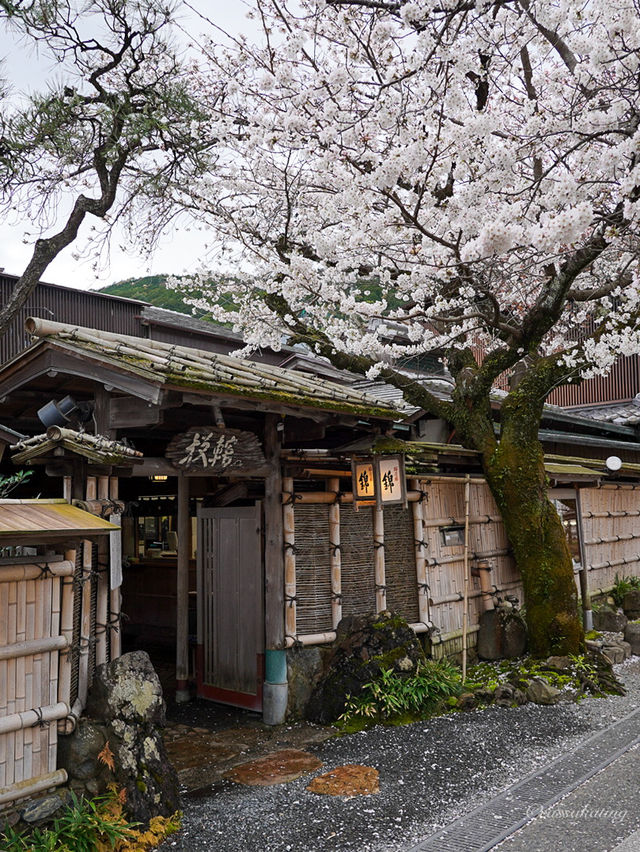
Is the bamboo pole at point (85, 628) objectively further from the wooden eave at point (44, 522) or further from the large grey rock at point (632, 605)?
the large grey rock at point (632, 605)

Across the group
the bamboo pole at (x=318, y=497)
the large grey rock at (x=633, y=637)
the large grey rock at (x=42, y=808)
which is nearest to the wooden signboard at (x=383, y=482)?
the bamboo pole at (x=318, y=497)

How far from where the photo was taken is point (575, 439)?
59.0 ft

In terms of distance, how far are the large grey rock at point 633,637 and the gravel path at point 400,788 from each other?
349 centimetres

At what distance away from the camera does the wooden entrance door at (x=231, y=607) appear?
374 inches

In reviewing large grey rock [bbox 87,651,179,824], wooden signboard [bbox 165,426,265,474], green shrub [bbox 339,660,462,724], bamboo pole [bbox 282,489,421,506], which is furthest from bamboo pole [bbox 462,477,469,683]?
large grey rock [bbox 87,651,179,824]

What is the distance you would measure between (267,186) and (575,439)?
10.3m

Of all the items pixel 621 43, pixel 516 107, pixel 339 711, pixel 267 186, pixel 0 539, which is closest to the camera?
pixel 0 539

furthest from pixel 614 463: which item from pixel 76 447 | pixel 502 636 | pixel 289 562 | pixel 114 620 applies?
pixel 76 447

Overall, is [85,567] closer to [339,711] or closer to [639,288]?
[339,711]

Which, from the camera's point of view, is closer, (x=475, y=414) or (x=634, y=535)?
(x=475, y=414)

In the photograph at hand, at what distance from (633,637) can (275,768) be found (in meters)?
7.94

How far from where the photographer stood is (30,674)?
5480 millimetres

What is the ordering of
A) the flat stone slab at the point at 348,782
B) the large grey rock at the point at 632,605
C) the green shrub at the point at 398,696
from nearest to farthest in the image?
the flat stone slab at the point at 348,782 < the green shrub at the point at 398,696 < the large grey rock at the point at 632,605

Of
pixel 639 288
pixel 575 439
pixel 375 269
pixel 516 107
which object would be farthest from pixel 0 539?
pixel 575 439
